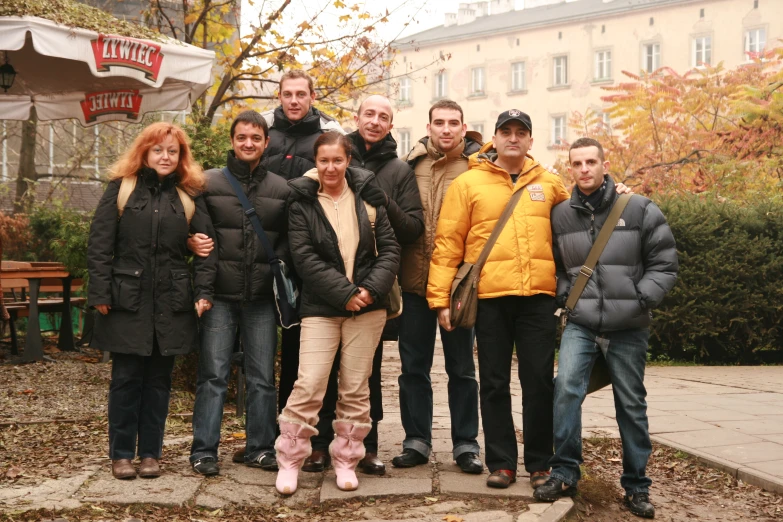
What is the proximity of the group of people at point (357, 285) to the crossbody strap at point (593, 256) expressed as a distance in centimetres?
4

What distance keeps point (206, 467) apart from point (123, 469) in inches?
18.5

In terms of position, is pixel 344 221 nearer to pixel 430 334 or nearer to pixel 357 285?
pixel 357 285

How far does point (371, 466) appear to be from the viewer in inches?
218

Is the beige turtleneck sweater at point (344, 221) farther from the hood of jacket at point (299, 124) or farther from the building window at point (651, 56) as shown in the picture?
the building window at point (651, 56)

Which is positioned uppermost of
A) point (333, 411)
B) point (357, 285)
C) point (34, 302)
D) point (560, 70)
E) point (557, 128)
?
point (560, 70)

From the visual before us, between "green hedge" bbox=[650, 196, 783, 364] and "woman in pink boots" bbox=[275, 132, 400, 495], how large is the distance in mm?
7507

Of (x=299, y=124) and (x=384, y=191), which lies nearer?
(x=384, y=191)

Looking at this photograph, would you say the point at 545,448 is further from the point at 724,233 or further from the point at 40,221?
the point at 40,221

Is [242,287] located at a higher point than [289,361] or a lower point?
higher

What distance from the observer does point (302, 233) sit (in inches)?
205

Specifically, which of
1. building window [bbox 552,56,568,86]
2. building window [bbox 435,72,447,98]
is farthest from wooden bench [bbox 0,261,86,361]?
building window [bbox 435,72,447,98]

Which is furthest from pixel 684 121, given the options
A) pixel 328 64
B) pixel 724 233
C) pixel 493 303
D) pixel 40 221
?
pixel 493 303

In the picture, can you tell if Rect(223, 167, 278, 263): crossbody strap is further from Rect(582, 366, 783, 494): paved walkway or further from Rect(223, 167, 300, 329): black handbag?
Rect(582, 366, 783, 494): paved walkway

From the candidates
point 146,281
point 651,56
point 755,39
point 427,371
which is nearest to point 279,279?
point 146,281
